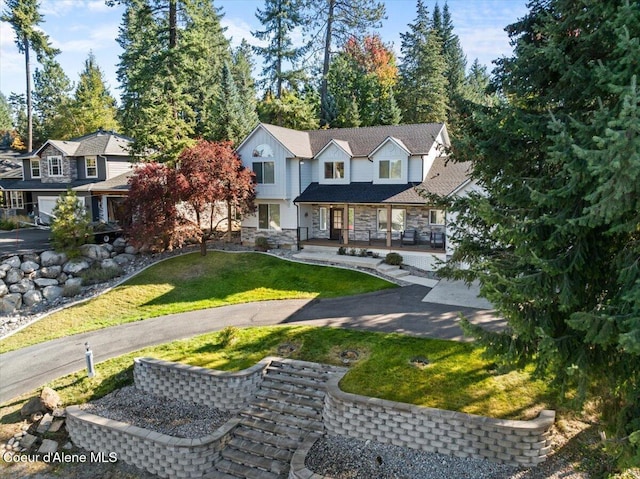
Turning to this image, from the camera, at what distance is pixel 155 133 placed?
26.5m

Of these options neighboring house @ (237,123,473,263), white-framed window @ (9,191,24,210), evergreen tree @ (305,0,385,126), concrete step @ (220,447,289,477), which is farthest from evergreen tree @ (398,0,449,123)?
concrete step @ (220,447,289,477)

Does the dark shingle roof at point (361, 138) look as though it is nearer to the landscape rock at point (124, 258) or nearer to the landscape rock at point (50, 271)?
the landscape rock at point (124, 258)

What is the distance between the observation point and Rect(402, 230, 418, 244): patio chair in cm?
2323

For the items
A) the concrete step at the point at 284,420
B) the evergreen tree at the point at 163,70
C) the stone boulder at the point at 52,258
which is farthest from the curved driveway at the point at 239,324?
the evergreen tree at the point at 163,70

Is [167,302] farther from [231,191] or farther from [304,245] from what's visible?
[304,245]

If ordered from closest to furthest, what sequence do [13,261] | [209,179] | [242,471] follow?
[242,471] < [13,261] < [209,179]

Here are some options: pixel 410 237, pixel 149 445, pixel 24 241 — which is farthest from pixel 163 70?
pixel 149 445

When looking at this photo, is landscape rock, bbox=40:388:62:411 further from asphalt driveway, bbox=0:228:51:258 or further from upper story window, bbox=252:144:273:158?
upper story window, bbox=252:144:273:158

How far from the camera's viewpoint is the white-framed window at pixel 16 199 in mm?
36656

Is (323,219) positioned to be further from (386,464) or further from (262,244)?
(386,464)

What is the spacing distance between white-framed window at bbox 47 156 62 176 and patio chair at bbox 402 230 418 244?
87.4ft

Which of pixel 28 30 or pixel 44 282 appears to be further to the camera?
pixel 28 30

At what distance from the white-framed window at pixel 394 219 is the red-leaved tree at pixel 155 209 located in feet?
36.3

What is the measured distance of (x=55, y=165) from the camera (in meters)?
32.5
